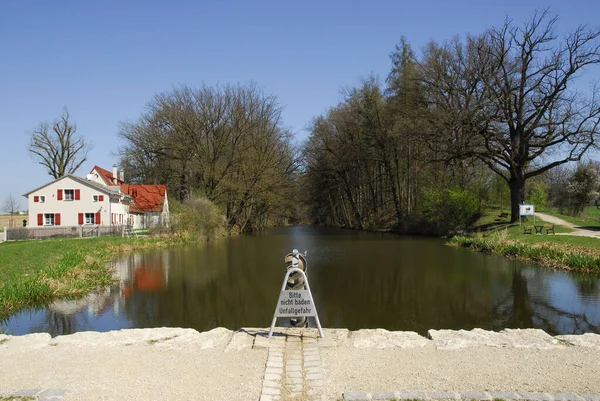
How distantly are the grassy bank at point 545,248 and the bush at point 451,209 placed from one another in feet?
12.8

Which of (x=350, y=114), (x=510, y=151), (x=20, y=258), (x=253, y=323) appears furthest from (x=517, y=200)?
(x=20, y=258)

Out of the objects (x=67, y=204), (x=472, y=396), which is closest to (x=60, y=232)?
(x=67, y=204)

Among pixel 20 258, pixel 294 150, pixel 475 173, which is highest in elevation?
pixel 294 150

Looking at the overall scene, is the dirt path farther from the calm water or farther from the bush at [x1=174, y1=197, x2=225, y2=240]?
the bush at [x1=174, y1=197, x2=225, y2=240]

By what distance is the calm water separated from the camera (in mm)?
10672

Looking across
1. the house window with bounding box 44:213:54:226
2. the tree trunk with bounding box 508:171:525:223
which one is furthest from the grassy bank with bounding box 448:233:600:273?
the house window with bounding box 44:213:54:226

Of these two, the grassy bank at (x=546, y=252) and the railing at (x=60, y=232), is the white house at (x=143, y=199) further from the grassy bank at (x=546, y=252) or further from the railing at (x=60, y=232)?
the grassy bank at (x=546, y=252)

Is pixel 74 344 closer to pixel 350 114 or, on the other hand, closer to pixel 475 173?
pixel 475 173

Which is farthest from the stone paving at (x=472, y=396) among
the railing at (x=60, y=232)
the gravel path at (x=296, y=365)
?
the railing at (x=60, y=232)

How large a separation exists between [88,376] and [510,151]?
30.3 m

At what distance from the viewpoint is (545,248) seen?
2067 centimetres

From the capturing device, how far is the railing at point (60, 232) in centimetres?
3181

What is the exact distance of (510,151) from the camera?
102 ft

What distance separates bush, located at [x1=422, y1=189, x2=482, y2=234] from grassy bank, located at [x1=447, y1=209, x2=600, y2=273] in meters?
3.90
